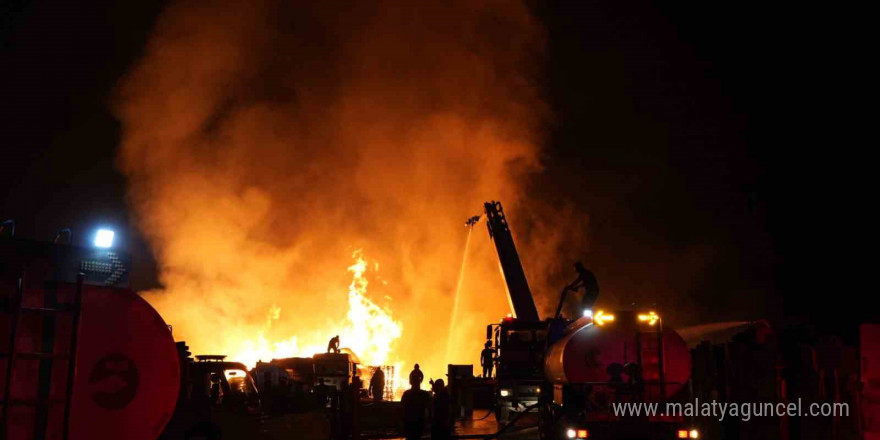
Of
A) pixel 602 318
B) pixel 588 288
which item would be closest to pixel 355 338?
pixel 588 288

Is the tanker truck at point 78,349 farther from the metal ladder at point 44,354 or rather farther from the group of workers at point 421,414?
the group of workers at point 421,414

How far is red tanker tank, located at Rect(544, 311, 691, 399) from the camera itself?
10.9 m

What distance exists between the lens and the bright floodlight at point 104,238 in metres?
8.01

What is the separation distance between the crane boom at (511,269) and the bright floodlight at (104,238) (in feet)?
48.2

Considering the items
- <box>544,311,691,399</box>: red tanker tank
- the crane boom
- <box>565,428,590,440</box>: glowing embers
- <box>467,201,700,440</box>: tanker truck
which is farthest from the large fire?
<box>565,428,590,440</box>: glowing embers

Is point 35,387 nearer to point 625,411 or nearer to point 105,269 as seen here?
point 105,269

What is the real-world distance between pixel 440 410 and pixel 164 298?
31.8m

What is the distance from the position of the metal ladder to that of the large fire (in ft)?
106

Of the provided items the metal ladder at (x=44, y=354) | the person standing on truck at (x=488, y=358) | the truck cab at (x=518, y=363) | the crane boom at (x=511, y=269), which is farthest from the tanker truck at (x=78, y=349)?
the crane boom at (x=511, y=269)

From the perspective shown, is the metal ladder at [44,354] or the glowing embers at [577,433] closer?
the metal ladder at [44,354]

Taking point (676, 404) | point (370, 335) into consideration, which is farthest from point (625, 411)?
point (370, 335)

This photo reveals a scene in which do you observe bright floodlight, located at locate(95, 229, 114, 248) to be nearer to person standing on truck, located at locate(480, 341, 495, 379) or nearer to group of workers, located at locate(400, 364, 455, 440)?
group of workers, located at locate(400, 364, 455, 440)

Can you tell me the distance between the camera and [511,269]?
23.2 m

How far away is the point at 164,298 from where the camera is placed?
127 feet
